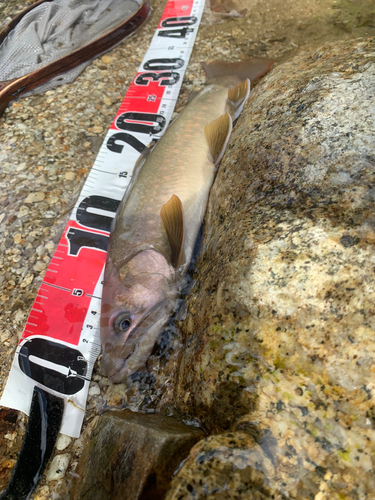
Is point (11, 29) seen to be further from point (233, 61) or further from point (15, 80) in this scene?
point (233, 61)

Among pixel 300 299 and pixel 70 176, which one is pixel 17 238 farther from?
pixel 300 299

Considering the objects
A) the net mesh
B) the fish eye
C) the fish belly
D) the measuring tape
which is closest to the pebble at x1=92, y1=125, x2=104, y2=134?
the measuring tape

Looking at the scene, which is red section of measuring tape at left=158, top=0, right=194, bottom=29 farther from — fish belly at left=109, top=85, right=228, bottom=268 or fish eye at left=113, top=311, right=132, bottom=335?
fish eye at left=113, top=311, right=132, bottom=335

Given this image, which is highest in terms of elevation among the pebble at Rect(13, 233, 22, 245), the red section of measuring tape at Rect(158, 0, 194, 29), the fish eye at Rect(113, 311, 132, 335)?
the red section of measuring tape at Rect(158, 0, 194, 29)

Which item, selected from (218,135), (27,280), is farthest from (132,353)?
(218,135)

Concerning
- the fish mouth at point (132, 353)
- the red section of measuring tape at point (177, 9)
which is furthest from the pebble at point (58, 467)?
the red section of measuring tape at point (177, 9)

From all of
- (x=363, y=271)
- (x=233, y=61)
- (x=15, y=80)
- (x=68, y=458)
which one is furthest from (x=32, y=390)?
(x=233, y=61)
